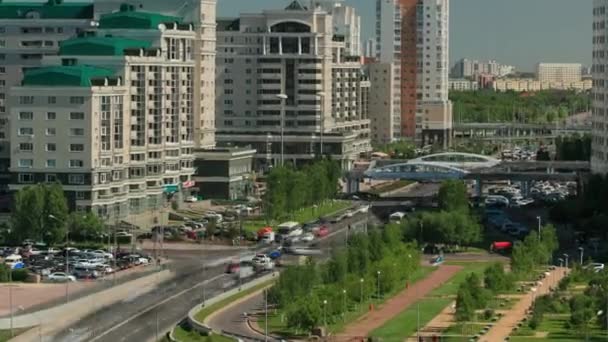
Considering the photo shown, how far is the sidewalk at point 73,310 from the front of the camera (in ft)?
114

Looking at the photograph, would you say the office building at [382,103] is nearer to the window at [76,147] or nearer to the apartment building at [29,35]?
the apartment building at [29,35]

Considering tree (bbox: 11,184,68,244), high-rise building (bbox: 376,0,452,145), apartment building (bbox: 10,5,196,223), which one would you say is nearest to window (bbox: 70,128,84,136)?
apartment building (bbox: 10,5,196,223)

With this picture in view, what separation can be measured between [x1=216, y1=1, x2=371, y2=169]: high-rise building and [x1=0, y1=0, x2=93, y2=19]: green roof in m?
10.4

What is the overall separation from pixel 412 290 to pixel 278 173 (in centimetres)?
1504

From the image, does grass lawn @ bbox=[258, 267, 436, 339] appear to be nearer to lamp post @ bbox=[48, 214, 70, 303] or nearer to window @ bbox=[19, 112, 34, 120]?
lamp post @ bbox=[48, 214, 70, 303]

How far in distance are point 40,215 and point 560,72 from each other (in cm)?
14636

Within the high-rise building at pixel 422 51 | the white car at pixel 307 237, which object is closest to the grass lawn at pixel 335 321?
the white car at pixel 307 237

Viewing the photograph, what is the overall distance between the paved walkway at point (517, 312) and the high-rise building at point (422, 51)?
4929 centimetres

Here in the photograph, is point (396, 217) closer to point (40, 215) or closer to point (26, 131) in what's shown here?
point (26, 131)

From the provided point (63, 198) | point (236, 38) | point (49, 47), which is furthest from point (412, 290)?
point (236, 38)

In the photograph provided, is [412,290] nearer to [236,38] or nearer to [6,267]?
Answer: [6,267]

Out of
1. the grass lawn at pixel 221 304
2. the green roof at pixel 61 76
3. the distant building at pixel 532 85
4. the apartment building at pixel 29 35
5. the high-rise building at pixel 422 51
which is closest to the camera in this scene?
the grass lawn at pixel 221 304

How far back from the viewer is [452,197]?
54.0 meters

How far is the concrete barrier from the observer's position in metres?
34.1
